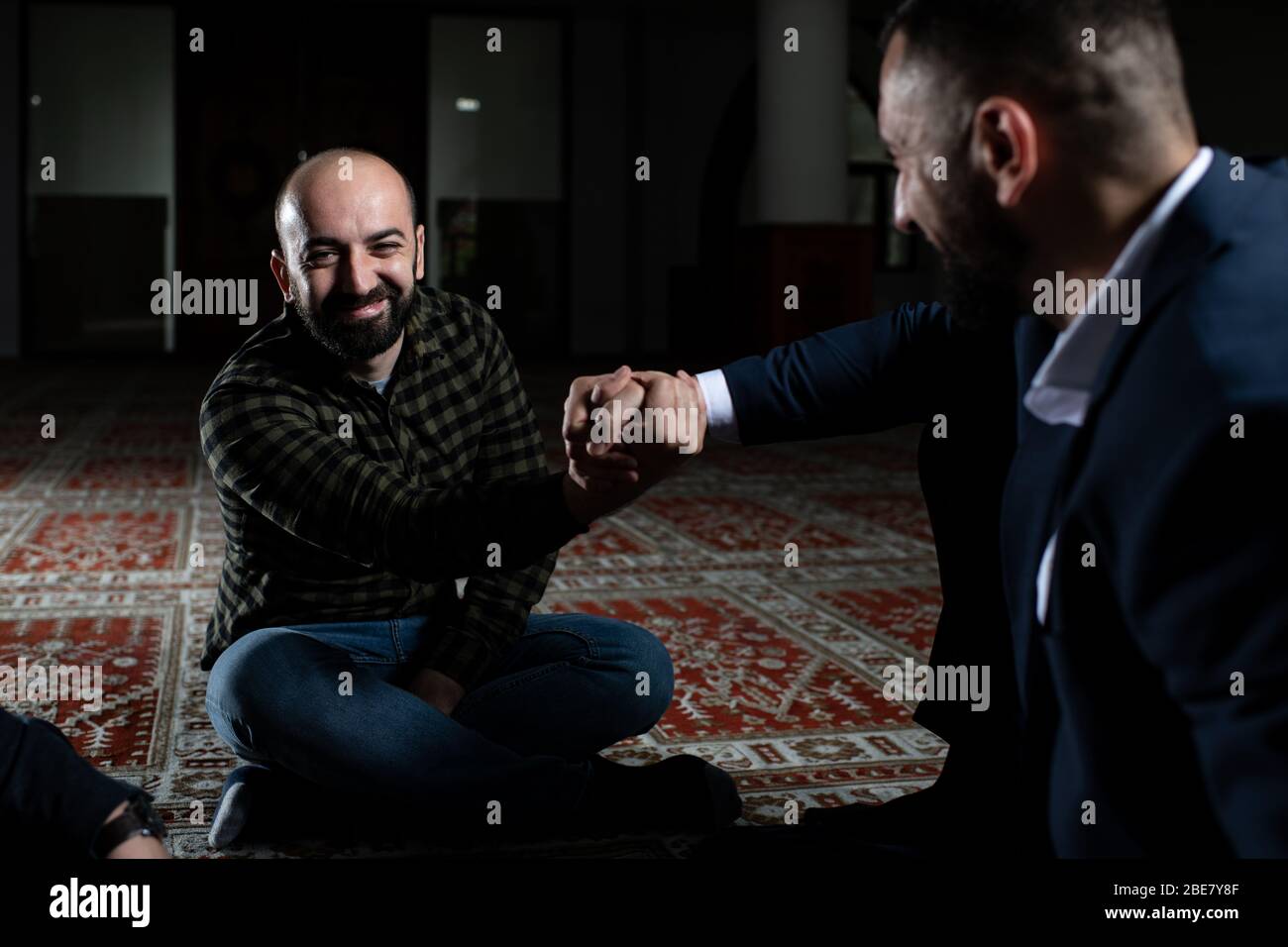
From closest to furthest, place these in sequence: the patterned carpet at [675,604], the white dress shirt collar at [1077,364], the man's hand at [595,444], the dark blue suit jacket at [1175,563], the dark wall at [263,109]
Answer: the dark blue suit jacket at [1175,563] < the white dress shirt collar at [1077,364] < the man's hand at [595,444] < the patterned carpet at [675,604] < the dark wall at [263,109]

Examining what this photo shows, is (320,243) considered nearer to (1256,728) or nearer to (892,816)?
(892,816)

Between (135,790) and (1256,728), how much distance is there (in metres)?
1.16

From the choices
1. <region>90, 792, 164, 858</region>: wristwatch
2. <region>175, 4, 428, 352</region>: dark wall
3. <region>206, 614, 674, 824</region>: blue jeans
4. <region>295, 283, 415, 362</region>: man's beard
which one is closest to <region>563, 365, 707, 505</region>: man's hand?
<region>295, 283, 415, 362</region>: man's beard

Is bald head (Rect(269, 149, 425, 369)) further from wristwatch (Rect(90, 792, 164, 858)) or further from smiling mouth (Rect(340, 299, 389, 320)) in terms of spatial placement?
wristwatch (Rect(90, 792, 164, 858))

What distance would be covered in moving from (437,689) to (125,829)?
2.74 ft

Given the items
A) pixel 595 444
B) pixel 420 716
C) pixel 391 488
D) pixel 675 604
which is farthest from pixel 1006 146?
pixel 675 604

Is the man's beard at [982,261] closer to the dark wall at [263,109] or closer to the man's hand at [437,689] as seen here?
the man's hand at [437,689]

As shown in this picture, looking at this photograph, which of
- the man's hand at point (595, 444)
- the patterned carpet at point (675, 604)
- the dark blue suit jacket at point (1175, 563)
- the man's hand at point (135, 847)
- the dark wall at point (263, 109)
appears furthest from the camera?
the dark wall at point (263, 109)

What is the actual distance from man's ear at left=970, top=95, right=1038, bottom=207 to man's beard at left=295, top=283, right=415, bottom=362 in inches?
48.1

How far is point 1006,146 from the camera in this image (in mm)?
1228

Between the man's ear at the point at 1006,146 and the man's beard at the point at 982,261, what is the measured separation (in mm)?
24

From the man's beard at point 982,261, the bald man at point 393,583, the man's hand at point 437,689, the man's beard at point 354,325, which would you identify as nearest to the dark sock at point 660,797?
the bald man at point 393,583

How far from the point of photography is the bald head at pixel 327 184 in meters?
2.24

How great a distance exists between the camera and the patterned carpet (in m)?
2.83
